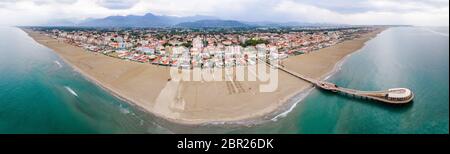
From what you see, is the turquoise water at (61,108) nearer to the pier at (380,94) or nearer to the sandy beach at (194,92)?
the sandy beach at (194,92)

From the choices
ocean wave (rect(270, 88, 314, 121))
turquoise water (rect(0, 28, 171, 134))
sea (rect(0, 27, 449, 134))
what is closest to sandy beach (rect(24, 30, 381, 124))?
ocean wave (rect(270, 88, 314, 121))

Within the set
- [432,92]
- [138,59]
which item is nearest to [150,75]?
[138,59]

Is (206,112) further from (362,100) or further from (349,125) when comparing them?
(362,100)

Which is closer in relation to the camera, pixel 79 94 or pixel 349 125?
pixel 349 125

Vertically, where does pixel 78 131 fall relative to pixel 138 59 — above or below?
below

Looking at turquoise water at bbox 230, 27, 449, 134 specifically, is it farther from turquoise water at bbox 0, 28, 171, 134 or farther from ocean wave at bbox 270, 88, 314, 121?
turquoise water at bbox 0, 28, 171, 134

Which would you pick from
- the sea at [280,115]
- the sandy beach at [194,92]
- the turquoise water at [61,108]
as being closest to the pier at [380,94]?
the sea at [280,115]

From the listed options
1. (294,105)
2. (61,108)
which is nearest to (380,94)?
(294,105)

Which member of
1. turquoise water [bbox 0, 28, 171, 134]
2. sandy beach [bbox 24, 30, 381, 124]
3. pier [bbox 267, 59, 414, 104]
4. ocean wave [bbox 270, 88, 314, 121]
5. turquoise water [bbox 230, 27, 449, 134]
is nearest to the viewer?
turquoise water [bbox 230, 27, 449, 134]
